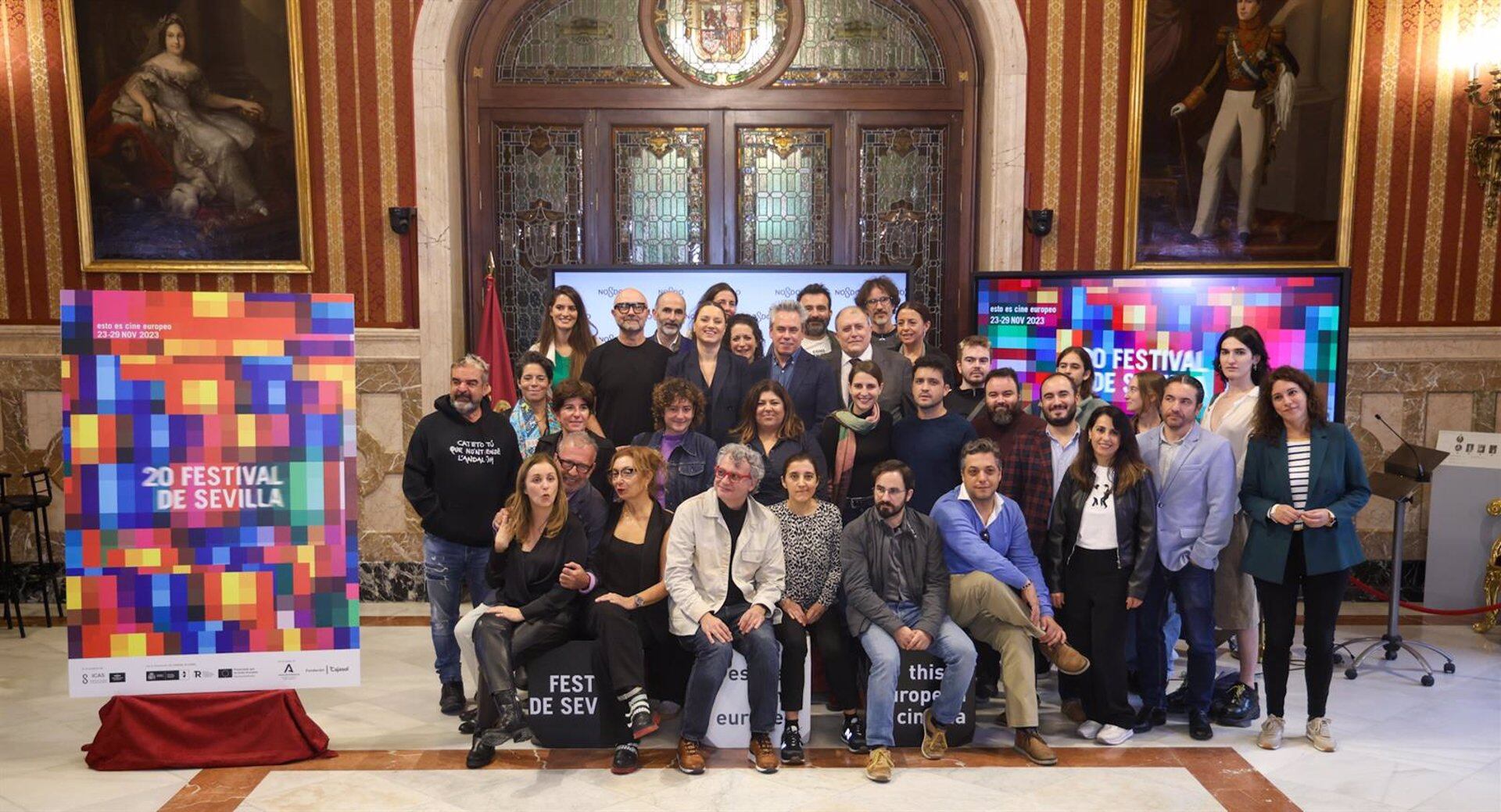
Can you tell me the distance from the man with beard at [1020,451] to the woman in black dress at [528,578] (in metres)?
1.91

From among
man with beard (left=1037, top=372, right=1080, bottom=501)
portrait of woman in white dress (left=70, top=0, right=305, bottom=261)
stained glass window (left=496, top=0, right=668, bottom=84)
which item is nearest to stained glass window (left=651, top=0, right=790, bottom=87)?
stained glass window (left=496, top=0, right=668, bottom=84)

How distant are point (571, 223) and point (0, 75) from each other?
3662mm

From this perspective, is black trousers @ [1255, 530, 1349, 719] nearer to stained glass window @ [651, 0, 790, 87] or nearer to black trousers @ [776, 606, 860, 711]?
black trousers @ [776, 606, 860, 711]

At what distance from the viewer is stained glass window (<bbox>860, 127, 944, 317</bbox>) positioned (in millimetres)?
Answer: 7234

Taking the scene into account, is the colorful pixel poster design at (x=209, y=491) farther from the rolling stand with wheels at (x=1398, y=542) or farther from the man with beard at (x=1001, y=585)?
the rolling stand with wheels at (x=1398, y=542)

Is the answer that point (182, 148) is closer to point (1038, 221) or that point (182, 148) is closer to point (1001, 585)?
point (1038, 221)

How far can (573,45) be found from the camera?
23.5 feet

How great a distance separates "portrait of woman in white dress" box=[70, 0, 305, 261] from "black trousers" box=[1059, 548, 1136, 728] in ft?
17.0

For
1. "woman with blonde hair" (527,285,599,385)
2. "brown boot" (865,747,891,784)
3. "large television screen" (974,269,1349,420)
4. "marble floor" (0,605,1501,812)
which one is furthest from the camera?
"large television screen" (974,269,1349,420)

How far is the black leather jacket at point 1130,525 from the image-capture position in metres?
4.50

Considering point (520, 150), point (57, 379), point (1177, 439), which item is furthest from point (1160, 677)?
point (57, 379)

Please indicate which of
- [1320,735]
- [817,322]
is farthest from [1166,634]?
[817,322]

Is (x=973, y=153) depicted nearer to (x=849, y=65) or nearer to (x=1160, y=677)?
(x=849, y=65)

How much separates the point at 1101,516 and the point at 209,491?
3553 mm
